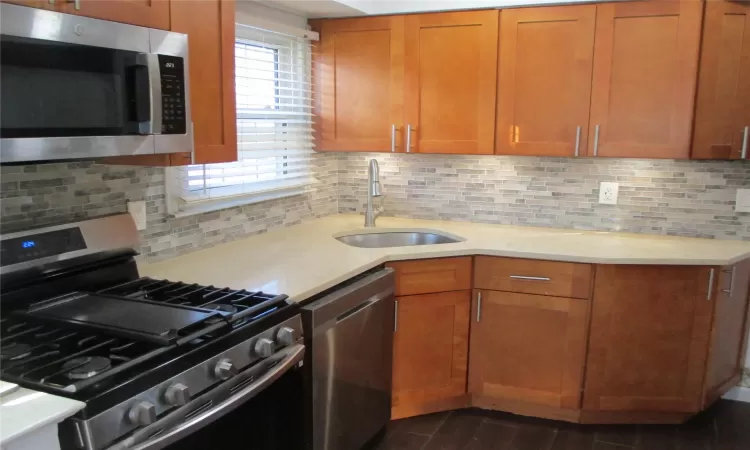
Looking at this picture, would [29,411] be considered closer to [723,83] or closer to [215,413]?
[215,413]

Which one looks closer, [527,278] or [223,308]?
[223,308]

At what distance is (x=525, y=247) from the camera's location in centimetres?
276

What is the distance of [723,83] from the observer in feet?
8.74

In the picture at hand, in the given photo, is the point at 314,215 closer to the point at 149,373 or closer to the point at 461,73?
the point at 461,73

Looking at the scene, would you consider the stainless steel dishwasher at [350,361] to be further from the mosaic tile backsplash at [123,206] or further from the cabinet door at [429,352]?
the mosaic tile backsplash at [123,206]

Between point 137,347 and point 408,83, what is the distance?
2.06m

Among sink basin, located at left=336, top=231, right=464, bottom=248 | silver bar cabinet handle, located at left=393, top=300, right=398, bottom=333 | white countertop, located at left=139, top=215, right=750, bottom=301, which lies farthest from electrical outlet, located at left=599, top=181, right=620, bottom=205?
silver bar cabinet handle, located at left=393, top=300, right=398, bottom=333

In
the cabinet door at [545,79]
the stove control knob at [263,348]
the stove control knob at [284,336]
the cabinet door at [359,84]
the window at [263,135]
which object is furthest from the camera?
the cabinet door at [359,84]

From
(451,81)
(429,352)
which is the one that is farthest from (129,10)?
(429,352)

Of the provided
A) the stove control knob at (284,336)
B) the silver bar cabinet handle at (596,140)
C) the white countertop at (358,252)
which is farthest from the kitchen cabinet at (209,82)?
the silver bar cabinet handle at (596,140)

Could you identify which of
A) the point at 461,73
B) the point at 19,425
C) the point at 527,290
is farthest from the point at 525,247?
the point at 19,425

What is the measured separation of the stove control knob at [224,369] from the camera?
61.2 inches

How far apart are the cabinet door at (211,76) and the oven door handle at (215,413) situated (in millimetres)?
752

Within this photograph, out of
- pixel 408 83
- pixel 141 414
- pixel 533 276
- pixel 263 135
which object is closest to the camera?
pixel 141 414
